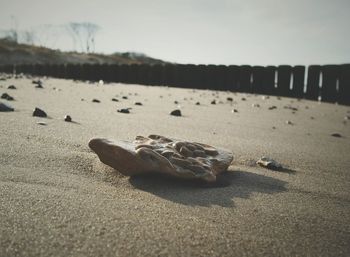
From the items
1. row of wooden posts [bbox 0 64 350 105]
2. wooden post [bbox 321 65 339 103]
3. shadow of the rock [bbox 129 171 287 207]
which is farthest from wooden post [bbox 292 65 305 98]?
shadow of the rock [bbox 129 171 287 207]

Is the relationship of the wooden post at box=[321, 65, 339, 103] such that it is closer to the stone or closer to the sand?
the sand

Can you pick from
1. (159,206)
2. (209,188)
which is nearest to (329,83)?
(209,188)

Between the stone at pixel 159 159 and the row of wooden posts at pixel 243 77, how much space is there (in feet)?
24.7

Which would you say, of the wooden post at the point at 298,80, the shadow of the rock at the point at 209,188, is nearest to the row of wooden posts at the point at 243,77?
the wooden post at the point at 298,80

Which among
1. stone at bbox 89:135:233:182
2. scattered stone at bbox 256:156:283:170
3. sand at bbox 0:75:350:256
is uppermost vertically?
stone at bbox 89:135:233:182

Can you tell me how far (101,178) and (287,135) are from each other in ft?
7.46

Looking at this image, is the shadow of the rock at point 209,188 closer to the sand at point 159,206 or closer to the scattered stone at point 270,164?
the sand at point 159,206

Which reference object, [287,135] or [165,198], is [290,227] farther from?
[287,135]

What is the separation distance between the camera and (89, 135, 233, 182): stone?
1.61 meters

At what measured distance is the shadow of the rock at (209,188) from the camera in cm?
148

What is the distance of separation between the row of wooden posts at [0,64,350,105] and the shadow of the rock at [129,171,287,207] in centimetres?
745

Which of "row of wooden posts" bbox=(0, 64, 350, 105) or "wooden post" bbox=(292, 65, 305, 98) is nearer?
"row of wooden posts" bbox=(0, 64, 350, 105)

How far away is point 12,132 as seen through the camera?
94.2 inches

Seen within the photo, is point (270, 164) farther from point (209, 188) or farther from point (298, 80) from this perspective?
point (298, 80)
